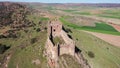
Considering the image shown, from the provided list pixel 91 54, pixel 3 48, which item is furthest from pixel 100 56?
pixel 3 48

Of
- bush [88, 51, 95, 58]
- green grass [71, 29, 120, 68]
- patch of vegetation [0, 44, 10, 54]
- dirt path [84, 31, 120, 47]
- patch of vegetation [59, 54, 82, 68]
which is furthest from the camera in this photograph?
dirt path [84, 31, 120, 47]

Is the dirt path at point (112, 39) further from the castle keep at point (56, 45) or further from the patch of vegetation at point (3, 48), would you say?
the patch of vegetation at point (3, 48)

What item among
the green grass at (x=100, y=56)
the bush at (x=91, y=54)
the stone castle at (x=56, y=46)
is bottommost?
the green grass at (x=100, y=56)

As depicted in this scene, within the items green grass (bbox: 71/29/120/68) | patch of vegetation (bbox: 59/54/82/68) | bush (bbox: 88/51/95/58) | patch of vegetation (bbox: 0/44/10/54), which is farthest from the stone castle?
patch of vegetation (bbox: 0/44/10/54)

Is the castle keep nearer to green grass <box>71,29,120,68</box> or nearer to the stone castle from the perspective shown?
the stone castle

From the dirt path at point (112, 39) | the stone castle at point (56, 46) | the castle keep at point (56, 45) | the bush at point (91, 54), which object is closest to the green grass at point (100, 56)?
the bush at point (91, 54)

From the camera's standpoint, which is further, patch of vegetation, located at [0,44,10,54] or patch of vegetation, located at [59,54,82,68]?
patch of vegetation, located at [0,44,10,54]

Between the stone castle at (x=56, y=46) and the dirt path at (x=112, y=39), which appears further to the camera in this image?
the dirt path at (x=112, y=39)

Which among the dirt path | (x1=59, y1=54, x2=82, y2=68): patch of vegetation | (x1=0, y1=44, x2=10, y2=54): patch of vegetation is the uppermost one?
(x1=59, y1=54, x2=82, y2=68): patch of vegetation

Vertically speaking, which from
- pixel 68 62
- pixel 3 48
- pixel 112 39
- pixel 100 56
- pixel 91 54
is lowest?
pixel 112 39

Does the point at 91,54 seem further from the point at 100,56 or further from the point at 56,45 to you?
the point at 56,45

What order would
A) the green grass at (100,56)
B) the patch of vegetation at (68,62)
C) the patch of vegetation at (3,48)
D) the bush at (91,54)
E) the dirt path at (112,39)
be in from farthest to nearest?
the dirt path at (112,39) < the patch of vegetation at (3,48) < the bush at (91,54) < the green grass at (100,56) < the patch of vegetation at (68,62)

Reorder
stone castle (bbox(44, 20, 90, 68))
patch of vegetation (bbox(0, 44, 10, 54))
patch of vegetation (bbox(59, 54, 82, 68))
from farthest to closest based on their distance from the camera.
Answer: patch of vegetation (bbox(0, 44, 10, 54)) < patch of vegetation (bbox(59, 54, 82, 68)) < stone castle (bbox(44, 20, 90, 68))
